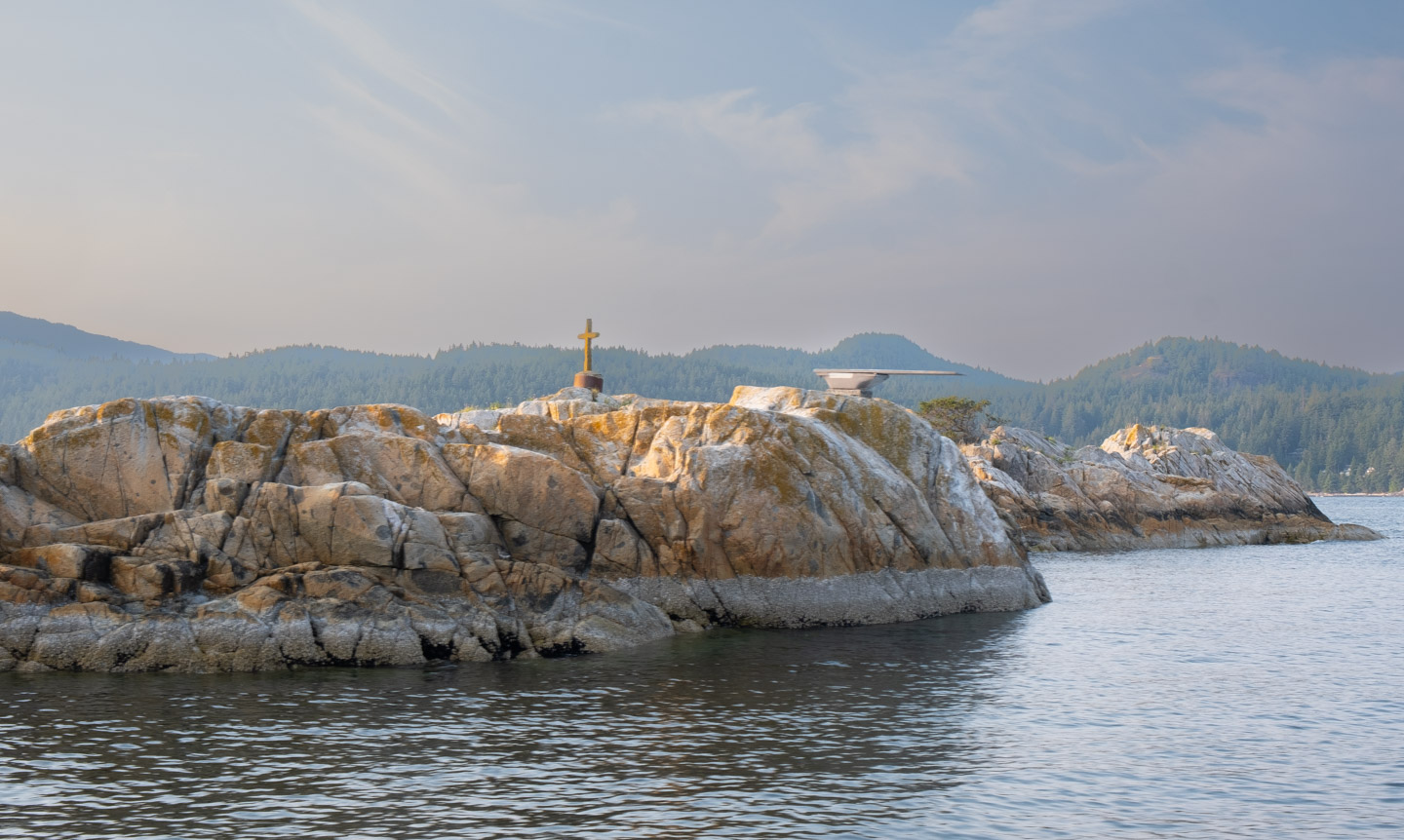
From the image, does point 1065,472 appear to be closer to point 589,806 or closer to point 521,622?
point 521,622

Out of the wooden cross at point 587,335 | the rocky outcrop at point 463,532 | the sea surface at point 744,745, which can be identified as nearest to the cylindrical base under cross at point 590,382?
the wooden cross at point 587,335

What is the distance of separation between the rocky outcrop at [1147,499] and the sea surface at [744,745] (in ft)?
160

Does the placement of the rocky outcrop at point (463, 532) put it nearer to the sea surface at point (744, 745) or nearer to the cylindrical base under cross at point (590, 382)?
the sea surface at point (744, 745)

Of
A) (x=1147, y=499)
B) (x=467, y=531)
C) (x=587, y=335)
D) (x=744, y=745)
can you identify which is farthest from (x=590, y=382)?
(x=1147, y=499)

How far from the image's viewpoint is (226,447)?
33.4 metres

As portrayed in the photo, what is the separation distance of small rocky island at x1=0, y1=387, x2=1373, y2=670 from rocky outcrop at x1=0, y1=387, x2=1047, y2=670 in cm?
7

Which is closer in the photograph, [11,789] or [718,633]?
[11,789]

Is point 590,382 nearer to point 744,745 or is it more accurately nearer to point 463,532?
point 463,532

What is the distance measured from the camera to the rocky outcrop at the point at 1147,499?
81.2m

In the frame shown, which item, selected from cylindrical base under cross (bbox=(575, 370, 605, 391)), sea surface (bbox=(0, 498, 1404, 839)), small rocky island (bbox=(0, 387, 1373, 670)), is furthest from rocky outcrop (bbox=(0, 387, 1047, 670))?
cylindrical base under cross (bbox=(575, 370, 605, 391))

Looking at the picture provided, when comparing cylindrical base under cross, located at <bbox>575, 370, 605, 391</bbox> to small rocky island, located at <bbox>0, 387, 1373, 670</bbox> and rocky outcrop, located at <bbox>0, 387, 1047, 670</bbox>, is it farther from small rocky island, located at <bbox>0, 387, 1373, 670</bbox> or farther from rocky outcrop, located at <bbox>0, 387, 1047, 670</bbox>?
rocky outcrop, located at <bbox>0, 387, 1047, 670</bbox>

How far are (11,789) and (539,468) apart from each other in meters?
19.2

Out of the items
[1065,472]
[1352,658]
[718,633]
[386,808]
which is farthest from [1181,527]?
[386,808]

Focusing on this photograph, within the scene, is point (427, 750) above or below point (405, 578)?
below
